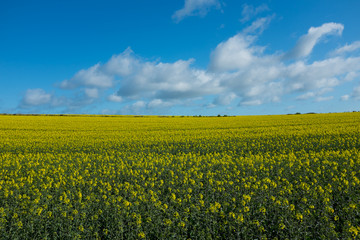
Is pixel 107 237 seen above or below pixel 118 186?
below

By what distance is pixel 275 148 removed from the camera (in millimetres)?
15930

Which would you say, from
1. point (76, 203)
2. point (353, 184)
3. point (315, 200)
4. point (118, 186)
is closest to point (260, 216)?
point (315, 200)

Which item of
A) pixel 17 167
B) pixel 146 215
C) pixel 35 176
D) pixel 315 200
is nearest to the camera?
pixel 146 215

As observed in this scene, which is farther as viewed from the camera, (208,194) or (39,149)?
(39,149)

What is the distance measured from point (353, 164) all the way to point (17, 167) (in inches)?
642

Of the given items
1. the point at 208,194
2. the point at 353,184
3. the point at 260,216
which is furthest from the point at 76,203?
the point at 353,184

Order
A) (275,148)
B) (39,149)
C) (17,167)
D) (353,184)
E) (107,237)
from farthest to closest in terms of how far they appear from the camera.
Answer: (39,149)
(275,148)
(17,167)
(353,184)
(107,237)

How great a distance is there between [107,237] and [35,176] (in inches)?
244

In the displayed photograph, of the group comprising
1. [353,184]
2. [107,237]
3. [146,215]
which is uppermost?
[353,184]

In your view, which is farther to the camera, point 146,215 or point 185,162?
point 185,162

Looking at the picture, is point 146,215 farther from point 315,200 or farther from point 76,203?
point 315,200

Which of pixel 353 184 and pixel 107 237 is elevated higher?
pixel 353 184

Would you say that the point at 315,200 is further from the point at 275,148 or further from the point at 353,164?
the point at 275,148

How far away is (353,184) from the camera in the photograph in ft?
23.5
